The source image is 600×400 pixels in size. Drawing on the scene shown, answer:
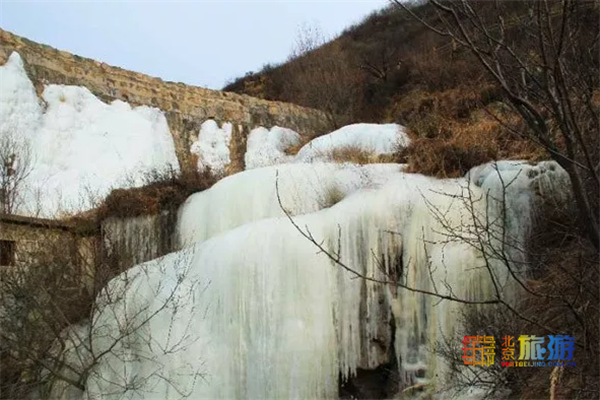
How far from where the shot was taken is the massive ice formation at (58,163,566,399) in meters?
5.32

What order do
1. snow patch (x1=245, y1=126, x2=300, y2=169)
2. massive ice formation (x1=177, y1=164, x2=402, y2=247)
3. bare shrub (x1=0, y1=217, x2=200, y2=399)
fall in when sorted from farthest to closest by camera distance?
snow patch (x1=245, y1=126, x2=300, y2=169) → massive ice formation (x1=177, y1=164, x2=402, y2=247) → bare shrub (x1=0, y1=217, x2=200, y2=399)

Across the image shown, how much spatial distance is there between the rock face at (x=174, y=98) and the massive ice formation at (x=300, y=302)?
4570 mm

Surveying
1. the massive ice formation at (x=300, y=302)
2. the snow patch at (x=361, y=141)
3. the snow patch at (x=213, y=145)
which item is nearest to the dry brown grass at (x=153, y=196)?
the snow patch at (x=361, y=141)

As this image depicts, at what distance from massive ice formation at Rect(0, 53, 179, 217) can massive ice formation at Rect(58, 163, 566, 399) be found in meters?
2.96

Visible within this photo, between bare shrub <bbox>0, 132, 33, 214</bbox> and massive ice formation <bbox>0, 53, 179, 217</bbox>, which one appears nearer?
bare shrub <bbox>0, 132, 33, 214</bbox>

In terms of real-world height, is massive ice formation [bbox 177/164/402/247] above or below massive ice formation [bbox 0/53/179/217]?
below

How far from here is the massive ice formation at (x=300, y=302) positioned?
5320 millimetres

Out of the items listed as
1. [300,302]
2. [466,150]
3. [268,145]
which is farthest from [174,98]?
[300,302]

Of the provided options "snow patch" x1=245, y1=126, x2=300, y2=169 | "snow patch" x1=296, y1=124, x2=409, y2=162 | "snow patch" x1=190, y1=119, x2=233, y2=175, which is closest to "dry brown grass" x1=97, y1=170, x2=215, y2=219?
"snow patch" x1=296, y1=124, x2=409, y2=162

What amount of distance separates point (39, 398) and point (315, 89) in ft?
32.8

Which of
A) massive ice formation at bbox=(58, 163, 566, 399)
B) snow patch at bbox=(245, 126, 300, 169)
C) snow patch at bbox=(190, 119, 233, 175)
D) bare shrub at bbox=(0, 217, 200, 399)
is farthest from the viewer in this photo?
snow patch at bbox=(245, 126, 300, 169)

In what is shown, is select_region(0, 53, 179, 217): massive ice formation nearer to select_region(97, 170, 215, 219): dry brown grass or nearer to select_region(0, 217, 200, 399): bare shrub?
select_region(97, 170, 215, 219): dry brown grass

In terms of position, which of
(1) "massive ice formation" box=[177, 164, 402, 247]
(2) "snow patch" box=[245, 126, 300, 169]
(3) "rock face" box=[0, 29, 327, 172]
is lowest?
(1) "massive ice formation" box=[177, 164, 402, 247]

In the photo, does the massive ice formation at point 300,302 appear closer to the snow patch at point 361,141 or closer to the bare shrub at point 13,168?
the snow patch at point 361,141
